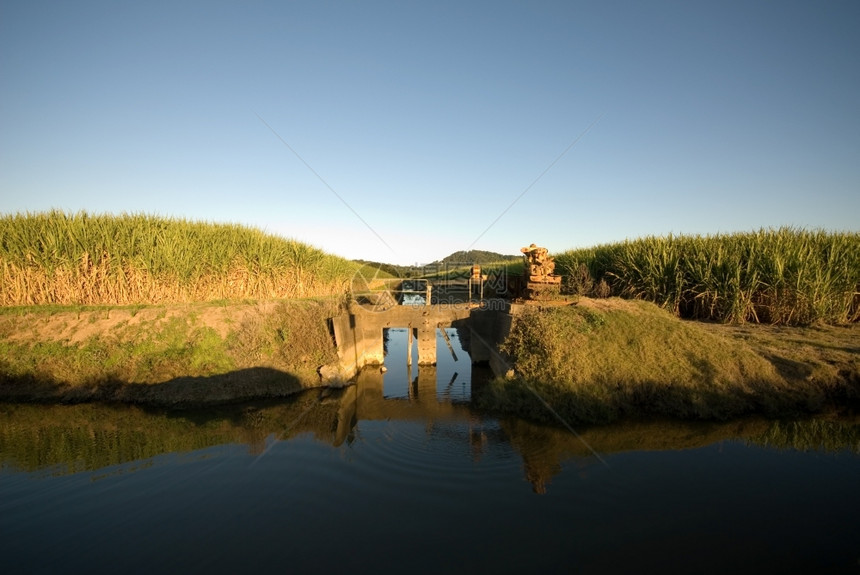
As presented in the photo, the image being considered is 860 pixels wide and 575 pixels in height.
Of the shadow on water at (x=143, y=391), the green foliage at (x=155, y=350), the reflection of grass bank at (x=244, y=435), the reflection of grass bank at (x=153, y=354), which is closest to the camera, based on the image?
the reflection of grass bank at (x=244, y=435)

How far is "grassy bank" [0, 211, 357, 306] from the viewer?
57.1 feet

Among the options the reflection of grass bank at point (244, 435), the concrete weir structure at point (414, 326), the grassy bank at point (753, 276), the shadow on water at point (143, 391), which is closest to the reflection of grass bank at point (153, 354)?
the shadow on water at point (143, 391)

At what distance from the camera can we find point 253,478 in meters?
10.1

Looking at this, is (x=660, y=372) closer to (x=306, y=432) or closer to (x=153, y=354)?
(x=306, y=432)

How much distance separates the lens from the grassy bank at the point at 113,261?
17.4 m

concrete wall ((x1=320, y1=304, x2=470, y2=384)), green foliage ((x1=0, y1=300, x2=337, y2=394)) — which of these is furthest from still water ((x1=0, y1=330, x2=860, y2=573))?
concrete wall ((x1=320, y1=304, x2=470, y2=384))

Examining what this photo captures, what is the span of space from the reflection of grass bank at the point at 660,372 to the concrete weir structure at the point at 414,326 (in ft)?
15.6

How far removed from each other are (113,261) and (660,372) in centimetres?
2148

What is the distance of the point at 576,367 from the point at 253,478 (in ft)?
31.7

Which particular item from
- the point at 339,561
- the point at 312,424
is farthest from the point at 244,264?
the point at 339,561

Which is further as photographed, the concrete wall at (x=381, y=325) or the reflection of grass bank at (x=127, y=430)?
the concrete wall at (x=381, y=325)

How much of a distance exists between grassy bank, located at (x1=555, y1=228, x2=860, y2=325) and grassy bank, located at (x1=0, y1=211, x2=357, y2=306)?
1861 centimetres

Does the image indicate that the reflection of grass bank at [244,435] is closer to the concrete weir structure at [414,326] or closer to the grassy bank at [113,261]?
the grassy bank at [113,261]

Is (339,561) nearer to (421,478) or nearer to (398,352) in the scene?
(421,478)
